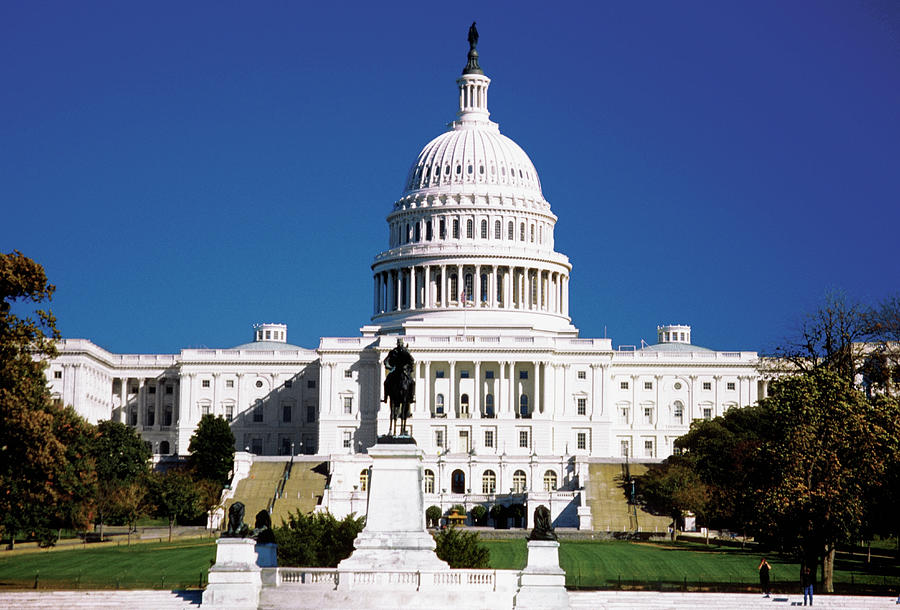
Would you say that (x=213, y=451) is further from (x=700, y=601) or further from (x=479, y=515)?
(x=700, y=601)

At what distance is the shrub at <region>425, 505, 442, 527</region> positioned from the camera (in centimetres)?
12812

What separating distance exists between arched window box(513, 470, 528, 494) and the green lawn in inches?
1779

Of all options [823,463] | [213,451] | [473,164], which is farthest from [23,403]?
[473,164]

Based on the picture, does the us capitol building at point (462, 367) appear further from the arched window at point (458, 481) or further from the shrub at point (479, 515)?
the shrub at point (479, 515)

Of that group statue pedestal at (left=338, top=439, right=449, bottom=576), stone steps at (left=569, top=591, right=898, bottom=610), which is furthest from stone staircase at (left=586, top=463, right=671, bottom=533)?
statue pedestal at (left=338, top=439, right=449, bottom=576)

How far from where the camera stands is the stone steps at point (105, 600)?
6047 centimetres

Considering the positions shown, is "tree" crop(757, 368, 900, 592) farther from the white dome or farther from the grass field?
the white dome

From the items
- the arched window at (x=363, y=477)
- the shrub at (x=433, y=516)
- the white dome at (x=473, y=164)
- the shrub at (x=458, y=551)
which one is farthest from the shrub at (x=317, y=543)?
the white dome at (x=473, y=164)

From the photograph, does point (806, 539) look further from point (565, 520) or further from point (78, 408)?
point (78, 408)

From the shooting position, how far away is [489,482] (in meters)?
148

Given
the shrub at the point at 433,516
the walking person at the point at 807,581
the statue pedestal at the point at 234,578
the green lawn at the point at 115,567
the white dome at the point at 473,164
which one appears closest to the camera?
the statue pedestal at the point at 234,578

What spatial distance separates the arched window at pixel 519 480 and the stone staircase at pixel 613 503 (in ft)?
22.4

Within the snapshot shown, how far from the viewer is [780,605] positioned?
6397cm

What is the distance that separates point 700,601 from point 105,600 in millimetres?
22205
